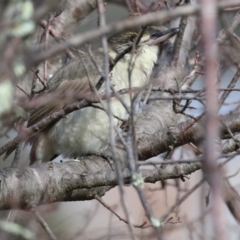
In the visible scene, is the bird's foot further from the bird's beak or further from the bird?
the bird's beak

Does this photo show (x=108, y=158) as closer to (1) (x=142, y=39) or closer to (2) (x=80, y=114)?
(2) (x=80, y=114)

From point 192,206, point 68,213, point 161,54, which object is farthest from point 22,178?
point 192,206

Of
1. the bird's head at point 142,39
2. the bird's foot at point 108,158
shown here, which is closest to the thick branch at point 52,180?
the bird's foot at point 108,158

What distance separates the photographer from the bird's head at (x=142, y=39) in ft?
19.9

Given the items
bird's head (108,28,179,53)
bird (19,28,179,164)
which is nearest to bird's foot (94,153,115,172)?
bird (19,28,179,164)

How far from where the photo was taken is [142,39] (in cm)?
604

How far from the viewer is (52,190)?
398 centimetres

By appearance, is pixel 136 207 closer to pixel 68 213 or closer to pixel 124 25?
pixel 68 213

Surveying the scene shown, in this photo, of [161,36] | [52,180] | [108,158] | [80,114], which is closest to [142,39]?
[161,36]

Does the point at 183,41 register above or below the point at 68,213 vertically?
above

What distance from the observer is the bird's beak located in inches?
239

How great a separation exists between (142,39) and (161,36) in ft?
0.75

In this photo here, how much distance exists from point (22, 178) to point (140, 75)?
7.65 ft

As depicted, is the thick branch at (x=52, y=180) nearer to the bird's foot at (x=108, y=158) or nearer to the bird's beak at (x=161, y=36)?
the bird's foot at (x=108, y=158)
